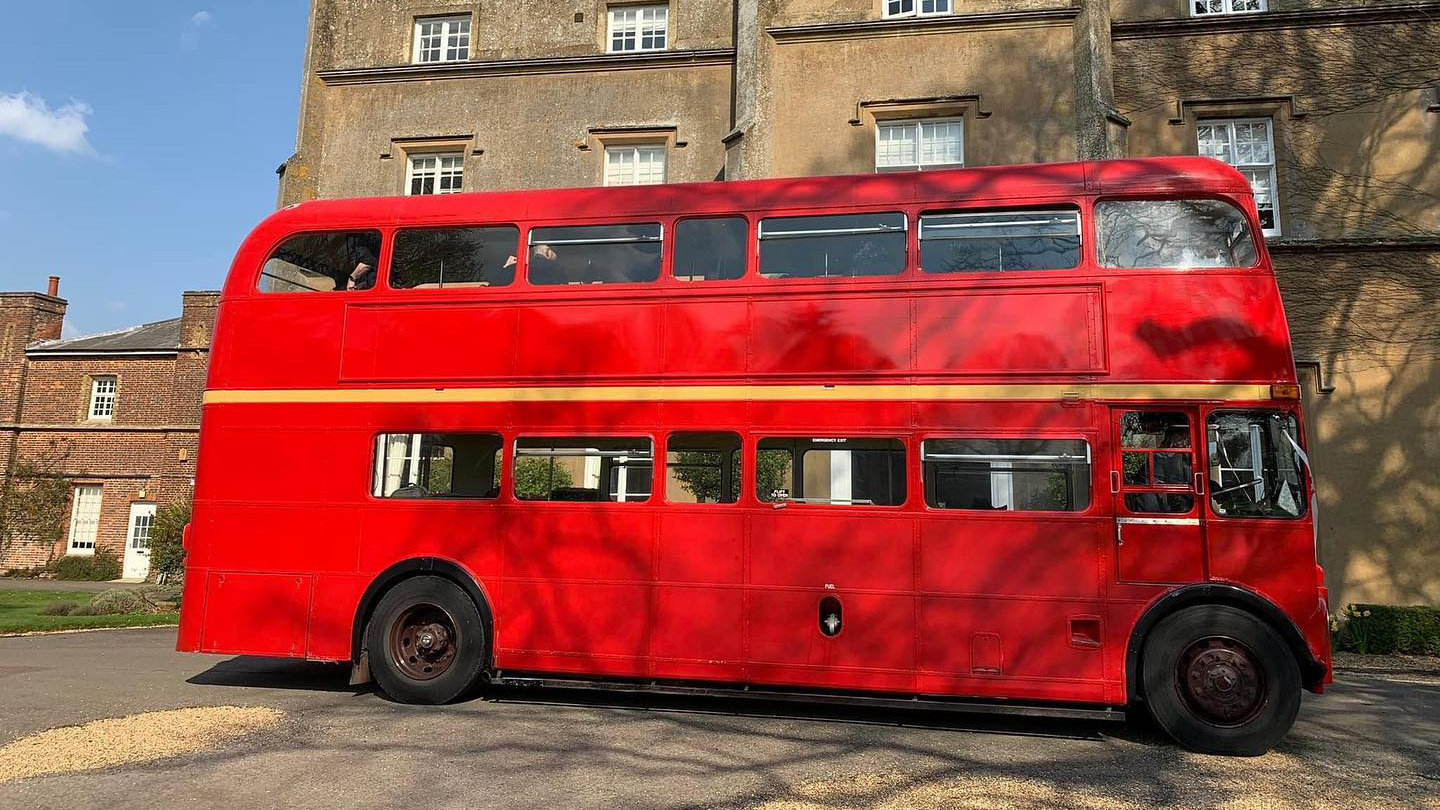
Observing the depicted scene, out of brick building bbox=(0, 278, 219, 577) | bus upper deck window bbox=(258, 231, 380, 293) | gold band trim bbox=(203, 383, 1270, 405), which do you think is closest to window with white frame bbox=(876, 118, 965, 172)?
gold band trim bbox=(203, 383, 1270, 405)

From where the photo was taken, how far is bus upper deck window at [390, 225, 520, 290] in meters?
7.32

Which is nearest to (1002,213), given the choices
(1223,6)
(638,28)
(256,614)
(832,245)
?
(832,245)

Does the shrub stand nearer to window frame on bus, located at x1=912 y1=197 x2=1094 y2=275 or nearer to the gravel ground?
the gravel ground

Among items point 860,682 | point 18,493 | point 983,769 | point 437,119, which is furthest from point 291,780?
point 18,493

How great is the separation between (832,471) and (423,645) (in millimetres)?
3986

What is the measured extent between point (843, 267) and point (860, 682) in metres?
3.44

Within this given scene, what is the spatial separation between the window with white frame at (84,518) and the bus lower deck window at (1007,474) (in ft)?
86.7

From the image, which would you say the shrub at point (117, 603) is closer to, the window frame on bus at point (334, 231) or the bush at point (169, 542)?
the bush at point (169, 542)

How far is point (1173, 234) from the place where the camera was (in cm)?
642

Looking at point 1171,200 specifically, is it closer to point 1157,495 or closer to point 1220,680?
point 1157,495

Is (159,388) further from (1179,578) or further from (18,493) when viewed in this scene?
(1179,578)

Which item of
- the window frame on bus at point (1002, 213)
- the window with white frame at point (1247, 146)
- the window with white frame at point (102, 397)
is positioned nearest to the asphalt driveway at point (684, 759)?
the window frame on bus at point (1002, 213)

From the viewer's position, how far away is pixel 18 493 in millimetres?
23172

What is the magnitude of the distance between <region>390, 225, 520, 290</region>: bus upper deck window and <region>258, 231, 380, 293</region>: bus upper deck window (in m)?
0.29
